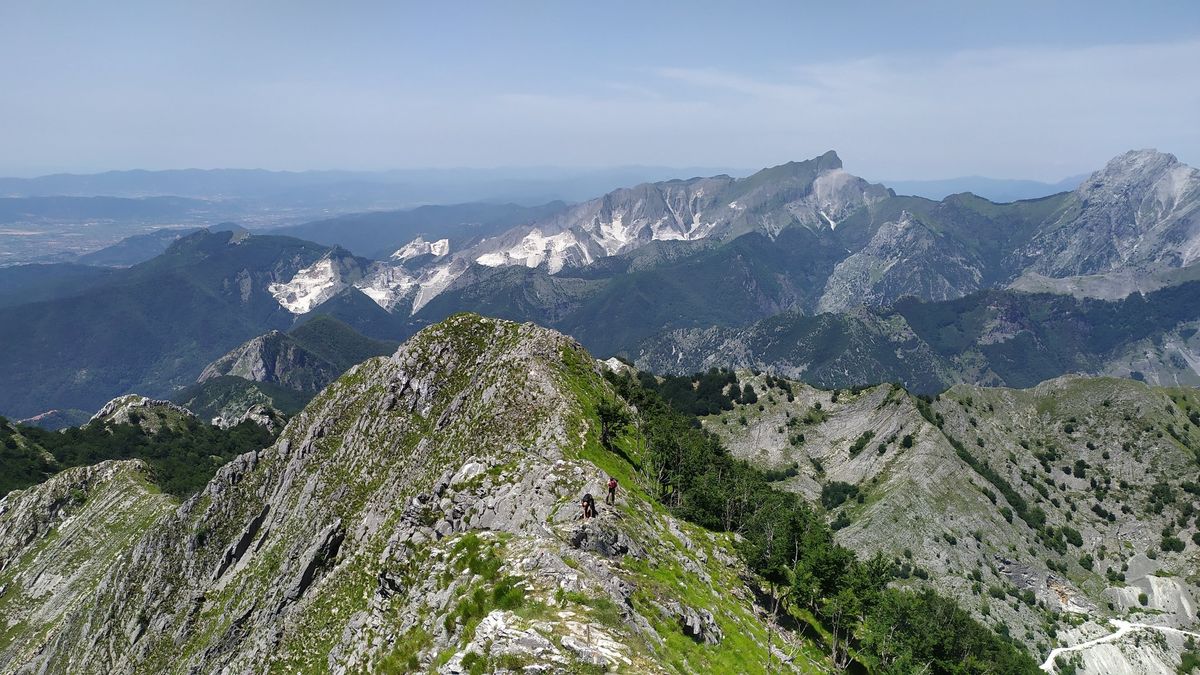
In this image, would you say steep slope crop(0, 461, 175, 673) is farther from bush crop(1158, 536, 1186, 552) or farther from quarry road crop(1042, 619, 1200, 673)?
bush crop(1158, 536, 1186, 552)

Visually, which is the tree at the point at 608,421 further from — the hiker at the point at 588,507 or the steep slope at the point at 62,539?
the steep slope at the point at 62,539

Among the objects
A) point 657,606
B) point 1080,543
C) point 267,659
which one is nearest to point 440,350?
point 267,659

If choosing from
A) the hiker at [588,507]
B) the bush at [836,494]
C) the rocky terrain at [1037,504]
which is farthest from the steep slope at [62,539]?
the rocky terrain at [1037,504]

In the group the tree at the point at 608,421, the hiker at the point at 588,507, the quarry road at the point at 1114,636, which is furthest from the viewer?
the quarry road at the point at 1114,636

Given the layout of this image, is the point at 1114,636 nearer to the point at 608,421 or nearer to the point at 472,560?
the point at 608,421

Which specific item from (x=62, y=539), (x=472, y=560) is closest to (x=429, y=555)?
(x=472, y=560)
